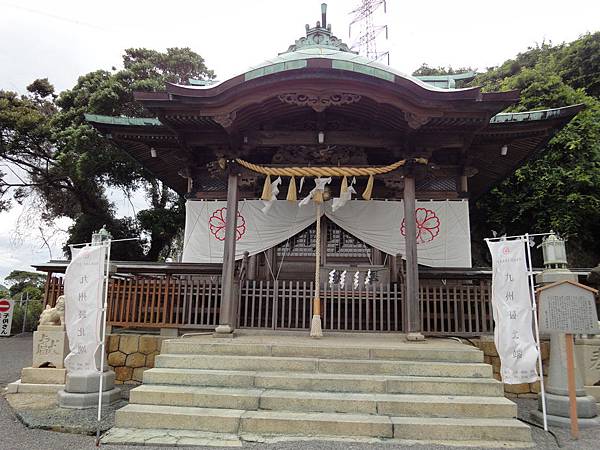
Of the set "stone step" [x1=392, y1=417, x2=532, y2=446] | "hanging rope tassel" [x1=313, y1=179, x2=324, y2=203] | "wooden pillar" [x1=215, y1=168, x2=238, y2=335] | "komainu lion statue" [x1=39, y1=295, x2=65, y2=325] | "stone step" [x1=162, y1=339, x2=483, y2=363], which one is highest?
"hanging rope tassel" [x1=313, y1=179, x2=324, y2=203]

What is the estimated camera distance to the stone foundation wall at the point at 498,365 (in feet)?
21.9

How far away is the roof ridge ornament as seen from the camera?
8781 millimetres

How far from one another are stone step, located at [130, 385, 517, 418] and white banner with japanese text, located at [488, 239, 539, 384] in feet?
1.26

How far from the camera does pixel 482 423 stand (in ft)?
14.1

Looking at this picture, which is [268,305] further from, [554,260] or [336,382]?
[554,260]

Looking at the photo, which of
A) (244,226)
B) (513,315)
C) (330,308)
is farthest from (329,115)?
(513,315)

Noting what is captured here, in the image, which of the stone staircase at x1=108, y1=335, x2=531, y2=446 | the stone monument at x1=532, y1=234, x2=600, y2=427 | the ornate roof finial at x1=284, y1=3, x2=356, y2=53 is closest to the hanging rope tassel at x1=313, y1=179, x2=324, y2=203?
the stone staircase at x1=108, y1=335, x2=531, y2=446

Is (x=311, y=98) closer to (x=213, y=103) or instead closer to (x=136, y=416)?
(x=213, y=103)

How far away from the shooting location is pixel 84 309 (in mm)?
5184

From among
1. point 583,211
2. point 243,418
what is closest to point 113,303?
point 243,418

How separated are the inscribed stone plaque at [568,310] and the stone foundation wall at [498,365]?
199 centimetres

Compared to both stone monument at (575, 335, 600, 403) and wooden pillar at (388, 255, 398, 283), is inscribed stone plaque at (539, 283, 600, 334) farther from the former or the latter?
wooden pillar at (388, 255, 398, 283)

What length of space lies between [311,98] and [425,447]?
16.5 ft

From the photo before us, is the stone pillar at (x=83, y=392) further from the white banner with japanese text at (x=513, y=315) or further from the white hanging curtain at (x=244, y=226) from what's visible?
the white banner with japanese text at (x=513, y=315)
